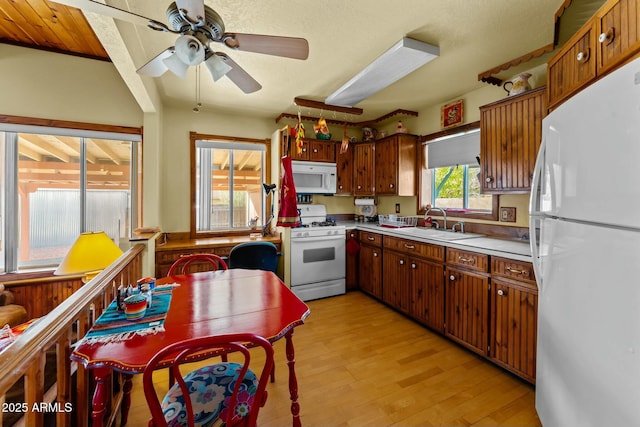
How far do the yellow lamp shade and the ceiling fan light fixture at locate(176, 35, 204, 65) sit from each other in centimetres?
160

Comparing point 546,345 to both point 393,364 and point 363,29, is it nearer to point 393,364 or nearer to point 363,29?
point 393,364

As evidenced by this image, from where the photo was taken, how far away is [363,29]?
1.90 meters

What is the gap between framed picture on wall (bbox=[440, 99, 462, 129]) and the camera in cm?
311

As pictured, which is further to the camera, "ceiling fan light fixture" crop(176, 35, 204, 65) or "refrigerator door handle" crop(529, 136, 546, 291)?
"refrigerator door handle" crop(529, 136, 546, 291)

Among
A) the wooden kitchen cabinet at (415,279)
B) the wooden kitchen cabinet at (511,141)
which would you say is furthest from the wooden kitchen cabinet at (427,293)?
the wooden kitchen cabinet at (511,141)

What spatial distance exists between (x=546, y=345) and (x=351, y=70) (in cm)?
253

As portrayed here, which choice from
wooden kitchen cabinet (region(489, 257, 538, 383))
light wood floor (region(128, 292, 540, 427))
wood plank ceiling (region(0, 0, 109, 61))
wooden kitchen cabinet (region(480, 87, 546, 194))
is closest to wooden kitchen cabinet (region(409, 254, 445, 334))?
light wood floor (region(128, 292, 540, 427))

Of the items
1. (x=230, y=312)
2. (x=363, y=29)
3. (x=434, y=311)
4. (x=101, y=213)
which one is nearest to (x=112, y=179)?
(x=101, y=213)

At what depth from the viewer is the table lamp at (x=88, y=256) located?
76.1 inches

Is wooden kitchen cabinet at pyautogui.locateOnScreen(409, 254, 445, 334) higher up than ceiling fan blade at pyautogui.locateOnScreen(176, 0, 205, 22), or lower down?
lower down

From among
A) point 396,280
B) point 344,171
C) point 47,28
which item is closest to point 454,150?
point 344,171

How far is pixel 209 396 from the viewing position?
117 centimetres

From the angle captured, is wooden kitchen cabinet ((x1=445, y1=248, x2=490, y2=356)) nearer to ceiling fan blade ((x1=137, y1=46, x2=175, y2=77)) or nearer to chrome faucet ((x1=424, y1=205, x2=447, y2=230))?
chrome faucet ((x1=424, y1=205, x2=447, y2=230))

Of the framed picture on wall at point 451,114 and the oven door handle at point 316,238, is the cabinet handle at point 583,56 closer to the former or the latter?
the framed picture on wall at point 451,114
